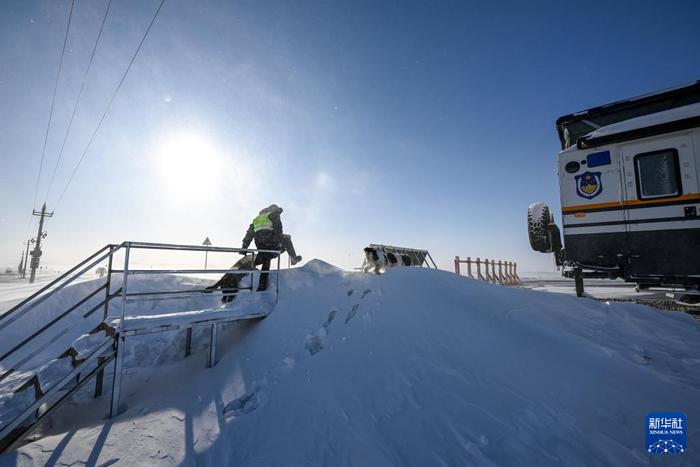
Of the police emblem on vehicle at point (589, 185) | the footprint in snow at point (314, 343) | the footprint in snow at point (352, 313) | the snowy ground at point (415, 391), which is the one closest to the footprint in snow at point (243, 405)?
the snowy ground at point (415, 391)

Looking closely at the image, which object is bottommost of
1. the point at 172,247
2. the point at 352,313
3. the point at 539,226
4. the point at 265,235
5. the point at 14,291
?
the point at 14,291

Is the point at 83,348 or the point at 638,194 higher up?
the point at 638,194

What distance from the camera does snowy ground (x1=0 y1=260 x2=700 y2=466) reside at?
96.7 inches

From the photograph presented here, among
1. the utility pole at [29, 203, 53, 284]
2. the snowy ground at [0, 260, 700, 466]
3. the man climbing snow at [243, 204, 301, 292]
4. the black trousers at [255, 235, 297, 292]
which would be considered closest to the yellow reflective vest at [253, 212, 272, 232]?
the man climbing snow at [243, 204, 301, 292]

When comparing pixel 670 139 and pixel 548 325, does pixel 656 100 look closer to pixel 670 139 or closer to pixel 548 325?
pixel 670 139

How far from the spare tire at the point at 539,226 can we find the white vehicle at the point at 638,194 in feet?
2.36

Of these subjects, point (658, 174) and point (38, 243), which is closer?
point (658, 174)

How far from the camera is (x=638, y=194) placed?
563 centimetres

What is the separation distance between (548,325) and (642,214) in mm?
3582

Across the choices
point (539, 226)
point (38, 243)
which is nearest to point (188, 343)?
point (539, 226)

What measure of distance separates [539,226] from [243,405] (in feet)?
24.7

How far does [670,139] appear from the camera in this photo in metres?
5.41

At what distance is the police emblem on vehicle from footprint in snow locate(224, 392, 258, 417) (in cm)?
717

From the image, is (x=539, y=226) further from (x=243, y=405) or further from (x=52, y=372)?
(x=52, y=372)
